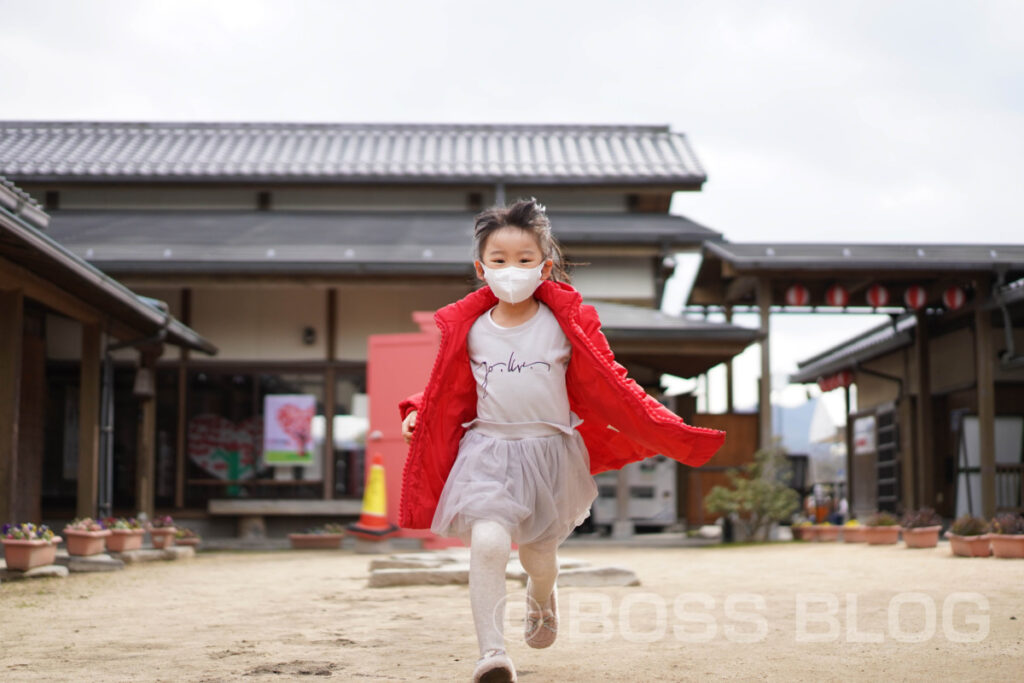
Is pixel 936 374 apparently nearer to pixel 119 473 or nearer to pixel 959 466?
pixel 959 466

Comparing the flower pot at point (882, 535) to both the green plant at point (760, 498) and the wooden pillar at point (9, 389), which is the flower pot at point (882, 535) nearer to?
the green plant at point (760, 498)

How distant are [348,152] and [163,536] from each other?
8493mm

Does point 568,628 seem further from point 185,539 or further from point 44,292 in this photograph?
point 185,539

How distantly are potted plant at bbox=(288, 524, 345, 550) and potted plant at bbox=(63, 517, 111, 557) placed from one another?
12.5ft

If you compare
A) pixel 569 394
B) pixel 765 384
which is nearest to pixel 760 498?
pixel 765 384

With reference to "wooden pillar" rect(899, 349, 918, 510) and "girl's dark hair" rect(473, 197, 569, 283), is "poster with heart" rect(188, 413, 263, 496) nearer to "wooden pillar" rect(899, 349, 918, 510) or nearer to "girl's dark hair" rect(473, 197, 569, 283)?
"wooden pillar" rect(899, 349, 918, 510)

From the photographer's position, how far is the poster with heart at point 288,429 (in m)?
14.9

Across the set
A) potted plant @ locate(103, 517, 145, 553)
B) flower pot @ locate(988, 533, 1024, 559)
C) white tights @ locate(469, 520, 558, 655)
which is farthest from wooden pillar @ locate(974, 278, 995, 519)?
white tights @ locate(469, 520, 558, 655)

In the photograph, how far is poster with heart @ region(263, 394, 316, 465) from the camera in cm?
1493

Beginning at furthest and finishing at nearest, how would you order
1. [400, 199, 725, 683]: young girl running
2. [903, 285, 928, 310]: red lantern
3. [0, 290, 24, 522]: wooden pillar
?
[903, 285, 928, 310]: red lantern, [0, 290, 24, 522]: wooden pillar, [400, 199, 725, 683]: young girl running

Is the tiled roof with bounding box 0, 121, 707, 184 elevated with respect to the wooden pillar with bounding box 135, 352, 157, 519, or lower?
elevated

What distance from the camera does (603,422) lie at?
4105mm

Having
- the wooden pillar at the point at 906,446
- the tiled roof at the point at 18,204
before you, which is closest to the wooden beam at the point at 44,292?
the tiled roof at the point at 18,204

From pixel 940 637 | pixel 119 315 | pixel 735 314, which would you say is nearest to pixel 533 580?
pixel 940 637
